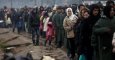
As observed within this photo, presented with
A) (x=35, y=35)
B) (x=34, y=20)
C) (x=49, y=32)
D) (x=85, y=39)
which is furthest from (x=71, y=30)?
(x=35, y=35)

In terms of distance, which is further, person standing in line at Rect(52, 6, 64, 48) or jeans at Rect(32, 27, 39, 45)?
jeans at Rect(32, 27, 39, 45)

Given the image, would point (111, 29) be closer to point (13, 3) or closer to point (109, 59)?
point (109, 59)

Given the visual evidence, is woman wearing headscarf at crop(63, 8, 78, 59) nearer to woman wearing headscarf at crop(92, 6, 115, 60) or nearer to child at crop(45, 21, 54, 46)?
child at crop(45, 21, 54, 46)

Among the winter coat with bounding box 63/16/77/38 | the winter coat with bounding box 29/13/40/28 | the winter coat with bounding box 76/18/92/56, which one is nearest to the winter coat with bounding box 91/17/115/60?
the winter coat with bounding box 76/18/92/56

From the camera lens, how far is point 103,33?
7.77m

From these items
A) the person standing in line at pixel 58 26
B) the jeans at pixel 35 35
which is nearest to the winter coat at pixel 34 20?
the jeans at pixel 35 35

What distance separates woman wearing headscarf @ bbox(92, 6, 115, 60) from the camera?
7.76 m

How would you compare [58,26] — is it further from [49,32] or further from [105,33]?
[105,33]

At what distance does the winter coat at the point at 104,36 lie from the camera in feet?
25.5

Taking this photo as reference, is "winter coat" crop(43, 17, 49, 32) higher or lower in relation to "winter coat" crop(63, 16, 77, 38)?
lower

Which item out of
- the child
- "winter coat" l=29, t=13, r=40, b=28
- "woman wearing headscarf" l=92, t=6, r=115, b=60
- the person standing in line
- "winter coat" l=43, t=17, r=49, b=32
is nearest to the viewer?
"woman wearing headscarf" l=92, t=6, r=115, b=60

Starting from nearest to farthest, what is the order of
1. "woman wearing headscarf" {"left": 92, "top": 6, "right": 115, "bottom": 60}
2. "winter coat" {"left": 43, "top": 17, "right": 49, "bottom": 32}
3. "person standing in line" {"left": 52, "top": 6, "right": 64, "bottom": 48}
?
"woman wearing headscarf" {"left": 92, "top": 6, "right": 115, "bottom": 60} → "person standing in line" {"left": 52, "top": 6, "right": 64, "bottom": 48} → "winter coat" {"left": 43, "top": 17, "right": 49, "bottom": 32}

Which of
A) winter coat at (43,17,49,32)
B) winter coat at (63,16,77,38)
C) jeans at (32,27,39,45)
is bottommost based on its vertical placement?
jeans at (32,27,39,45)

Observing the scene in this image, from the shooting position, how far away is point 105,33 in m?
7.77
